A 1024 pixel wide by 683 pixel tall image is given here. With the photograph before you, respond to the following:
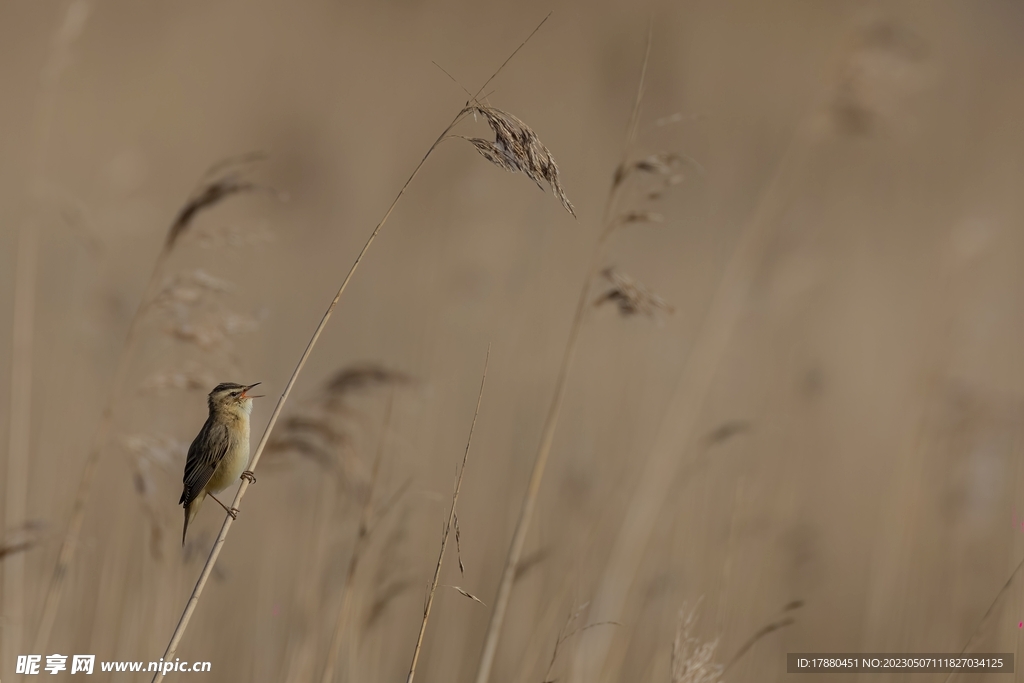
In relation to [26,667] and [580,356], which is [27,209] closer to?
[26,667]

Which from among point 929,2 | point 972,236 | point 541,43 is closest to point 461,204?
Result: point 972,236

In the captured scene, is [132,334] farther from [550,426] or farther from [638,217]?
[638,217]

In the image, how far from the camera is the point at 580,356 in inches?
183

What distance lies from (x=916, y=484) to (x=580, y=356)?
2074mm

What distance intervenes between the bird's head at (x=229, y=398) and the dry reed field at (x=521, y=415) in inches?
5.6

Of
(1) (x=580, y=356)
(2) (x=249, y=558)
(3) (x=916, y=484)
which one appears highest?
(1) (x=580, y=356)

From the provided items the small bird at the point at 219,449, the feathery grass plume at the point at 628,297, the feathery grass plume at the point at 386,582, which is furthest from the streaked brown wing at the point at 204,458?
the feathery grass plume at the point at 628,297

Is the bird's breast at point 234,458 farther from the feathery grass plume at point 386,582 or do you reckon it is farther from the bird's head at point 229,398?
the feathery grass plume at point 386,582

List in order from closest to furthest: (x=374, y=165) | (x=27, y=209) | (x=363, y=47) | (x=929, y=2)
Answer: (x=27, y=209)
(x=374, y=165)
(x=363, y=47)
(x=929, y=2)

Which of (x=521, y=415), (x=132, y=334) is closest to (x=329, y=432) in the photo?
(x=132, y=334)

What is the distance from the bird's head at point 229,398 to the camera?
1888mm

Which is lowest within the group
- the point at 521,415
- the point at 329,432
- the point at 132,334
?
the point at 329,432

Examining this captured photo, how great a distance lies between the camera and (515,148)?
135cm

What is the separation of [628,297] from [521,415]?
2115mm
